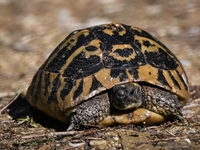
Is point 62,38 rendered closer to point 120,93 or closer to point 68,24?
point 68,24

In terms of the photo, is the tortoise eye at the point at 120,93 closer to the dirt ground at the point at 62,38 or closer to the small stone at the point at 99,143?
the dirt ground at the point at 62,38

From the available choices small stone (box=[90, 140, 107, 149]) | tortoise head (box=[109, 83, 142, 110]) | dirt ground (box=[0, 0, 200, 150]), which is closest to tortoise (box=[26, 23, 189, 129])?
tortoise head (box=[109, 83, 142, 110])

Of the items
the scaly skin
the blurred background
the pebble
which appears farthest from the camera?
the blurred background

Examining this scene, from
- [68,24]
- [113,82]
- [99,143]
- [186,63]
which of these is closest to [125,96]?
[113,82]

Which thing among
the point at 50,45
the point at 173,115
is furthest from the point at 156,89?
the point at 50,45

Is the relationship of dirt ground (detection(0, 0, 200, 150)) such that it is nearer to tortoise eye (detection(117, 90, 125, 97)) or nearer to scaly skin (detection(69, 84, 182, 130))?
scaly skin (detection(69, 84, 182, 130))

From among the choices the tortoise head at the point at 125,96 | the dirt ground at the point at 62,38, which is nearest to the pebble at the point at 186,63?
the dirt ground at the point at 62,38
